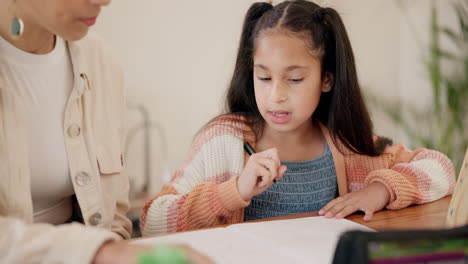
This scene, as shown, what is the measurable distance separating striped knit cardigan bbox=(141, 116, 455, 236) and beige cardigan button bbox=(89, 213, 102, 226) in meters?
0.12

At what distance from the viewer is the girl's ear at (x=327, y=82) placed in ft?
4.22

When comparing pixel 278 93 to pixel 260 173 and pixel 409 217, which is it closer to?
pixel 260 173

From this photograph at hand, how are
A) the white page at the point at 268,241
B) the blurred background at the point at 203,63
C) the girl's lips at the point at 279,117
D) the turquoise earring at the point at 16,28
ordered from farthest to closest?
the blurred background at the point at 203,63
the girl's lips at the point at 279,117
the turquoise earring at the point at 16,28
the white page at the point at 268,241

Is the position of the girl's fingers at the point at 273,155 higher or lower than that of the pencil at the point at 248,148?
higher

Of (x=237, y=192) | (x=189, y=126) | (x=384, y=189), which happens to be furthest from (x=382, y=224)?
(x=189, y=126)

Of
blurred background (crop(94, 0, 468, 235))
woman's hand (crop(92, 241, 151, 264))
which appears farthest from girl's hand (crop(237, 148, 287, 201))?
blurred background (crop(94, 0, 468, 235))

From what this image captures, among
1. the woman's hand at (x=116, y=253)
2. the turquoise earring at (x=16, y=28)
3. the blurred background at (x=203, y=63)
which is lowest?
the blurred background at (x=203, y=63)

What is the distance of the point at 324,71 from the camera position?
4.19 ft

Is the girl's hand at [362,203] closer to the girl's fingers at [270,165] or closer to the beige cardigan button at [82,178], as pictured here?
the girl's fingers at [270,165]

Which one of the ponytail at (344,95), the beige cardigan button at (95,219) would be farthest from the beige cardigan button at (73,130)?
the ponytail at (344,95)

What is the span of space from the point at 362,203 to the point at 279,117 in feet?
0.90

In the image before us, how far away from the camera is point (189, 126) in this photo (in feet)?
9.75

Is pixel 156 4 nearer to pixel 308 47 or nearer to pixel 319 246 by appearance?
pixel 308 47

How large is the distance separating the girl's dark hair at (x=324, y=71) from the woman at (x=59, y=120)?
348 mm
